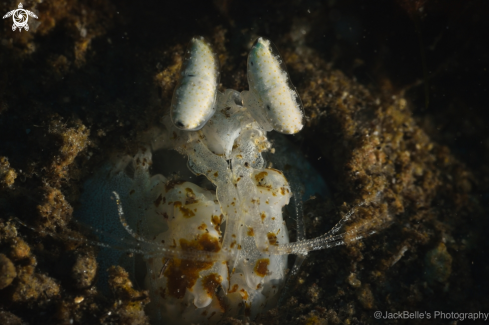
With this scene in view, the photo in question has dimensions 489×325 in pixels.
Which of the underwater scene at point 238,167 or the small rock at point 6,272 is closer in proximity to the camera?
the small rock at point 6,272

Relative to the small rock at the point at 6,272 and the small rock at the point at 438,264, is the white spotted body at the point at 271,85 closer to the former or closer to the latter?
the small rock at the point at 438,264

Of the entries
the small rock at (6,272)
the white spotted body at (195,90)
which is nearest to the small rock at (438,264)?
the white spotted body at (195,90)

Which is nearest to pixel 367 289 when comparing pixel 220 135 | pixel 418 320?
pixel 418 320

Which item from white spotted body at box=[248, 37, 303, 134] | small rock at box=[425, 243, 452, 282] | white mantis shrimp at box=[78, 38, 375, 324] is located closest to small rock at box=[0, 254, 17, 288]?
white mantis shrimp at box=[78, 38, 375, 324]

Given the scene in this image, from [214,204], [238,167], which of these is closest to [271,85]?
[238,167]

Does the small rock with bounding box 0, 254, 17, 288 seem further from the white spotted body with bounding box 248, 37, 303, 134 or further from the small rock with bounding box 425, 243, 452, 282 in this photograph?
the small rock with bounding box 425, 243, 452, 282

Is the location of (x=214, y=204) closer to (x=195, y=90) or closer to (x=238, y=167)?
(x=238, y=167)
